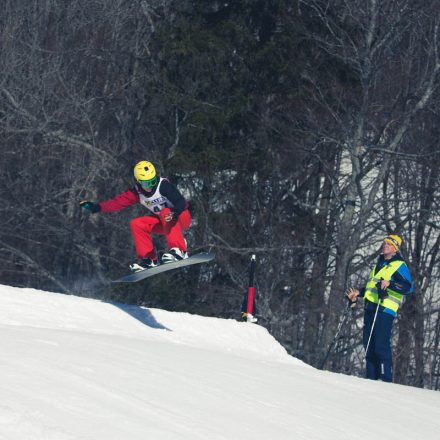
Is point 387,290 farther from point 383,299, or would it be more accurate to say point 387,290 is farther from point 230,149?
point 230,149

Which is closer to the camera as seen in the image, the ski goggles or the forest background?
the ski goggles

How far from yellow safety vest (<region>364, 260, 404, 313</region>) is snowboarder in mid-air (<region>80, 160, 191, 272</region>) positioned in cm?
182

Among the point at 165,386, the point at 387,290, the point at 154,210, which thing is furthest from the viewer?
the point at 387,290

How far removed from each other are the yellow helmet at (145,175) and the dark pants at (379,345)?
247 centimetres

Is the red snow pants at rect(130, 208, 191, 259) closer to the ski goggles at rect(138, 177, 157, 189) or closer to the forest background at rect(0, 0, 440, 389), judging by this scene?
the ski goggles at rect(138, 177, 157, 189)

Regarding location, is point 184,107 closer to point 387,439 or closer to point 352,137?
point 352,137

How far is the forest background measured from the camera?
23.1m

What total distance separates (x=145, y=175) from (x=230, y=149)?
14001 millimetres

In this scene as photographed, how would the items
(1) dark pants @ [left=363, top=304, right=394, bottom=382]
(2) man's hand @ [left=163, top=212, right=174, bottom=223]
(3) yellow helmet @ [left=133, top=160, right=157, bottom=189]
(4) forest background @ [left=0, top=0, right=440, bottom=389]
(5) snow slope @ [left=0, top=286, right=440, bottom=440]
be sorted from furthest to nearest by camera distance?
(4) forest background @ [left=0, top=0, right=440, bottom=389], (1) dark pants @ [left=363, top=304, right=394, bottom=382], (2) man's hand @ [left=163, top=212, right=174, bottom=223], (3) yellow helmet @ [left=133, top=160, right=157, bottom=189], (5) snow slope @ [left=0, top=286, right=440, bottom=440]

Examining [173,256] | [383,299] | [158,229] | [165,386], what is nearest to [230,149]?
[383,299]

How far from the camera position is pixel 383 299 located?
11.2 meters

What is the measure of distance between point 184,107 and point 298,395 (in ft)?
53.5

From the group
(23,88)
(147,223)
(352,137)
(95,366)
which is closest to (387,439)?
(95,366)

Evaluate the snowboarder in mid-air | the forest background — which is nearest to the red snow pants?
the snowboarder in mid-air
